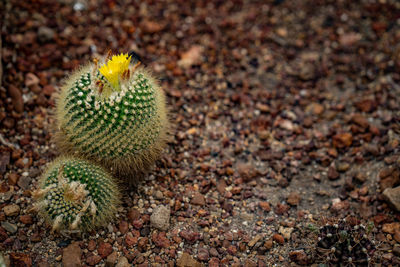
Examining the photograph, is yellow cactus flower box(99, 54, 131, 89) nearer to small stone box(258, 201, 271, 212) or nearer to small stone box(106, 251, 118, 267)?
small stone box(106, 251, 118, 267)

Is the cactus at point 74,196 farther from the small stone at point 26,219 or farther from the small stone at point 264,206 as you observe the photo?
the small stone at point 264,206

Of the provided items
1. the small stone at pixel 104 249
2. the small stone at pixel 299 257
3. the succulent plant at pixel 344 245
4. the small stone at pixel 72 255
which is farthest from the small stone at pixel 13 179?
the succulent plant at pixel 344 245

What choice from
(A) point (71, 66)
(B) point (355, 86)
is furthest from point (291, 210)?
(A) point (71, 66)

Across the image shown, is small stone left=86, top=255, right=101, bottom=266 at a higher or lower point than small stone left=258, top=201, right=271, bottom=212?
higher

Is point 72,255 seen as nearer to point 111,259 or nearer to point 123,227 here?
point 111,259

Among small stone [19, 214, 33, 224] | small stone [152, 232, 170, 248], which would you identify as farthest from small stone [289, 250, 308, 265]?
small stone [19, 214, 33, 224]

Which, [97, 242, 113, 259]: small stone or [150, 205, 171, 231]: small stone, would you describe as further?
[150, 205, 171, 231]: small stone
